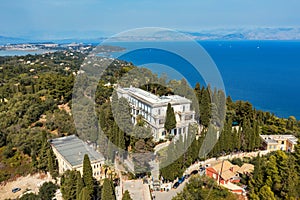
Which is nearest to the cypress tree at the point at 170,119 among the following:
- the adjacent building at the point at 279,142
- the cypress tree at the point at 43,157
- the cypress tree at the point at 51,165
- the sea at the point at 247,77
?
the sea at the point at 247,77

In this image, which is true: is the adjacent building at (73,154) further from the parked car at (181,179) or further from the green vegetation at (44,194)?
the parked car at (181,179)

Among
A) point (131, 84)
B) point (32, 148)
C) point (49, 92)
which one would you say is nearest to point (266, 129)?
point (131, 84)

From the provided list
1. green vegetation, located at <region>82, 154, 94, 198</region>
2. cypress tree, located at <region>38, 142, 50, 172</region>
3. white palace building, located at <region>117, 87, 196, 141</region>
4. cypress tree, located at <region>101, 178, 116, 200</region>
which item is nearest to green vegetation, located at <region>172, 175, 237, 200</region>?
cypress tree, located at <region>101, 178, 116, 200</region>

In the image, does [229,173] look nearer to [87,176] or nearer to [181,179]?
[181,179]

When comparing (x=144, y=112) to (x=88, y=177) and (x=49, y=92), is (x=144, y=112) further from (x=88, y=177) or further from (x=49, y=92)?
(x=49, y=92)

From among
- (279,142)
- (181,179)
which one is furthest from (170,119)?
(279,142)
